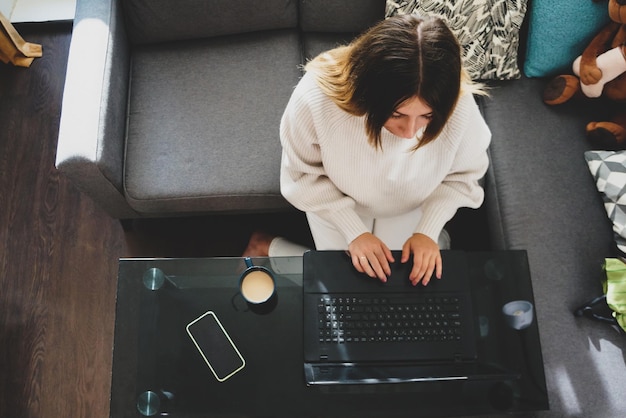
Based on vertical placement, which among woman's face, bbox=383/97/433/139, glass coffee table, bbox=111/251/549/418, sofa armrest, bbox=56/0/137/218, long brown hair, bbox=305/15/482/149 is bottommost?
glass coffee table, bbox=111/251/549/418

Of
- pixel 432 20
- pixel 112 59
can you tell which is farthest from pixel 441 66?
pixel 112 59

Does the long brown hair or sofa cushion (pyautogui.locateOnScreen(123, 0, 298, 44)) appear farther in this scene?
sofa cushion (pyautogui.locateOnScreen(123, 0, 298, 44))

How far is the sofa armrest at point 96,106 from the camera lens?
1469 millimetres

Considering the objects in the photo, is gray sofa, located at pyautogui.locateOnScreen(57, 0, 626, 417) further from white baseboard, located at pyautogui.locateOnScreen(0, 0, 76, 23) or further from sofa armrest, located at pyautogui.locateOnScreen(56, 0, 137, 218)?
white baseboard, located at pyautogui.locateOnScreen(0, 0, 76, 23)

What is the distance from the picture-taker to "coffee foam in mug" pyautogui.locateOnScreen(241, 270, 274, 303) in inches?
49.1

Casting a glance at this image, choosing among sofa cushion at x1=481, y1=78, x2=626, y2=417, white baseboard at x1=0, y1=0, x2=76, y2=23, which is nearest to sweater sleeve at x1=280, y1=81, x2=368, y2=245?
sofa cushion at x1=481, y1=78, x2=626, y2=417

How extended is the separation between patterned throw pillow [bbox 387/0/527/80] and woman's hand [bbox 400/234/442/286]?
72 centimetres

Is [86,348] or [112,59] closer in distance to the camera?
[112,59]

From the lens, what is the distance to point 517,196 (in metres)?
1.61

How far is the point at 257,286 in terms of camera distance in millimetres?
Answer: 1258

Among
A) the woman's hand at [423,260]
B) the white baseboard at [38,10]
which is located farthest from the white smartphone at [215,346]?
the white baseboard at [38,10]

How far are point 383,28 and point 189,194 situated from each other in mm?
879

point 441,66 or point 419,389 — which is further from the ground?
point 441,66

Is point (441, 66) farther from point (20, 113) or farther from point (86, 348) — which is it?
point (20, 113)
